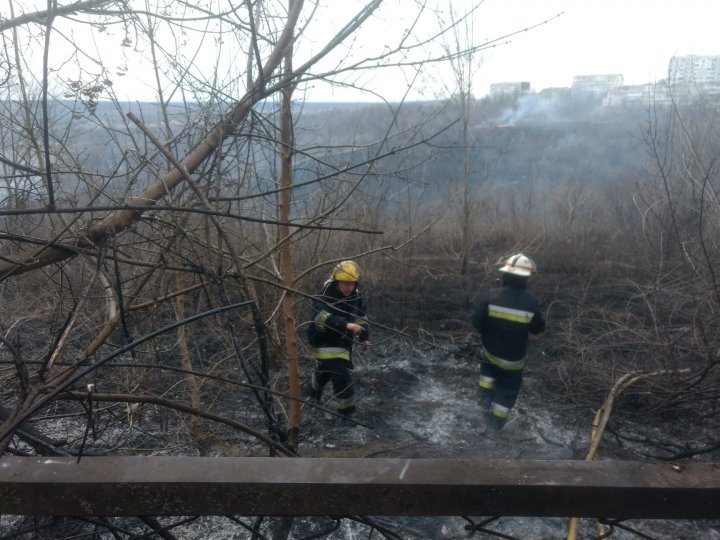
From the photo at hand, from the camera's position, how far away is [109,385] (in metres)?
3.92

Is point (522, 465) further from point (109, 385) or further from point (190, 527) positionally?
point (109, 385)

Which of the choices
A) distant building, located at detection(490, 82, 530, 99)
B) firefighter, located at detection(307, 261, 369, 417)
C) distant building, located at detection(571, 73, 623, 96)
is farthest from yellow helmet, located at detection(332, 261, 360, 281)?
distant building, located at detection(571, 73, 623, 96)

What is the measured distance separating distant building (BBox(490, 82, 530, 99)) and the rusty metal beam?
49.1 feet

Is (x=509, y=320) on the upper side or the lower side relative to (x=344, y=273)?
lower

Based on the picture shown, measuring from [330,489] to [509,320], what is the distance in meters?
3.69

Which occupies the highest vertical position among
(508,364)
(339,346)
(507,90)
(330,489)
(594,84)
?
(594,84)

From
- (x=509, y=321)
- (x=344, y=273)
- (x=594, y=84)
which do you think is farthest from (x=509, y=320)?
(x=594, y=84)

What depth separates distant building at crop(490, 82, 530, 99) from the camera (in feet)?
50.9

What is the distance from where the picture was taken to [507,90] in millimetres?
17641

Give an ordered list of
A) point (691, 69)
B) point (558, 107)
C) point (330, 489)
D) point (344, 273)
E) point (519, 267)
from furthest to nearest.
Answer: point (558, 107), point (691, 69), point (519, 267), point (344, 273), point (330, 489)

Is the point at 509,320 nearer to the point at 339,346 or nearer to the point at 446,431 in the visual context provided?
the point at 446,431

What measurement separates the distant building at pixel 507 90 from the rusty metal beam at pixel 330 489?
49.1 feet

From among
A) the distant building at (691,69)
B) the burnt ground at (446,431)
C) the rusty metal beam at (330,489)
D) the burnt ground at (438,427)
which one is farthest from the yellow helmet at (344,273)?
the distant building at (691,69)

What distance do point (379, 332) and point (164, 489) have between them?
6230mm
